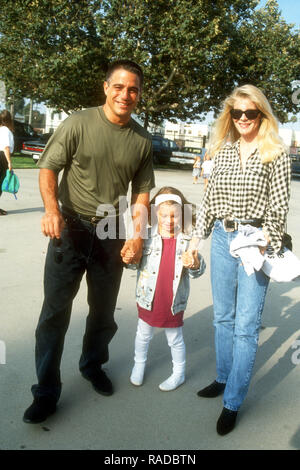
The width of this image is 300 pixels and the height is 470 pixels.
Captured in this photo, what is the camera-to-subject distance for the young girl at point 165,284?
2.97m

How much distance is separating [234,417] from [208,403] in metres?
0.30

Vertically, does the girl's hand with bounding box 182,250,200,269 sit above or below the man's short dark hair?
below

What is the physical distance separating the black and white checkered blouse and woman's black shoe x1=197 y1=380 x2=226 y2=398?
107 cm

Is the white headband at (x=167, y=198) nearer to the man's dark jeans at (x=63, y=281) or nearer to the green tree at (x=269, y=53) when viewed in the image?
the man's dark jeans at (x=63, y=281)

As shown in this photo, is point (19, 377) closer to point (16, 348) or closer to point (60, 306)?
point (16, 348)

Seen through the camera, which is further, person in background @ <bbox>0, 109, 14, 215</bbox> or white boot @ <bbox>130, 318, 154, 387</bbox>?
person in background @ <bbox>0, 109, 14, 215</bbox>

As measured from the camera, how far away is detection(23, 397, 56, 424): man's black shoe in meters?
2.54

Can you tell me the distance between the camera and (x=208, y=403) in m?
2.91

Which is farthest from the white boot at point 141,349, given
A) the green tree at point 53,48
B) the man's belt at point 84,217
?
the green tree at point 53,48

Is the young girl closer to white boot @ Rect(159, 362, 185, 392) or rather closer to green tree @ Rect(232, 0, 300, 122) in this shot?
white boot @ Rect(159, 362, 185, 392)

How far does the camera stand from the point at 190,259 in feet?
9.07

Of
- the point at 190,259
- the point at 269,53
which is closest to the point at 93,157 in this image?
the point at 190,259

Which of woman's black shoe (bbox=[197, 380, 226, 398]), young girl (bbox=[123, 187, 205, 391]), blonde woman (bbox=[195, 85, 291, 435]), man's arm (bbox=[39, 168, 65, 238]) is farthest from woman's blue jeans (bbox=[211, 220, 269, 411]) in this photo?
man's arm (bbox=[39, 168, 65, 238])

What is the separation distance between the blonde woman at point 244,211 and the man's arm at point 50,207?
3.10 ft
